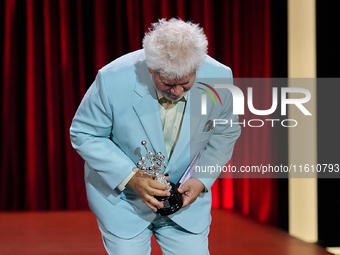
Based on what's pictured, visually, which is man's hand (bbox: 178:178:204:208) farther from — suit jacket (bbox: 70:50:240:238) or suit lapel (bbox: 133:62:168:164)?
suit lapel (bbox: 133:62:168:164)

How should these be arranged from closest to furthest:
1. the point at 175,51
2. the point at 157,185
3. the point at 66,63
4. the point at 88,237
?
the point at 175,51, the point at 157,185, the point at 88,237, the point at 66,63

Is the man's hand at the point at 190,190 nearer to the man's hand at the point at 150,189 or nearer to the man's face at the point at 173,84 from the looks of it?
the man's hand at the point at 150,189

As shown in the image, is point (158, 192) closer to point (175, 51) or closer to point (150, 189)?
point (150, 189)

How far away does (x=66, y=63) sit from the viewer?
4008 mm

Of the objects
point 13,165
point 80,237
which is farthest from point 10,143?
point 80,237

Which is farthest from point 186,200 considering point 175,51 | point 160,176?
point 175,51

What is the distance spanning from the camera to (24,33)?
402cm

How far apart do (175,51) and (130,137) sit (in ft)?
1.17

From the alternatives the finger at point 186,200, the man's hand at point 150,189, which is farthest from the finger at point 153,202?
the finger at point 186,200

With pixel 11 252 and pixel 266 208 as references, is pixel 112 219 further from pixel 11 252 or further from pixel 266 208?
pixel 266 208

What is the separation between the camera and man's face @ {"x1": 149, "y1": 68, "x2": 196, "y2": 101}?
139cm

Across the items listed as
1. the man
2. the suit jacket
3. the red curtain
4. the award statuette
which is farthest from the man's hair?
the red curtain

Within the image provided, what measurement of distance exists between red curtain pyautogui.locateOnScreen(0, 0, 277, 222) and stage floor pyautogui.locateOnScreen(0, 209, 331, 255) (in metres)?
0.34

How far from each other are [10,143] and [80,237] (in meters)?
1.43
